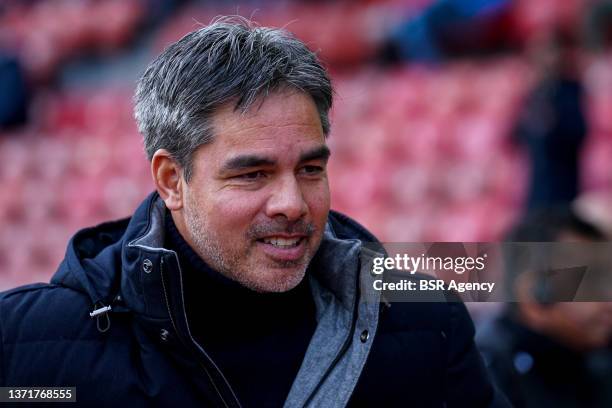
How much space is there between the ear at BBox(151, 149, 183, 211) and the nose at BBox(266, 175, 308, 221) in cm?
21

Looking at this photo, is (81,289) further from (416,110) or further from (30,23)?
(30,23)

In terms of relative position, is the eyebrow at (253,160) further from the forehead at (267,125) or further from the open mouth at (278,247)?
the open mouth at (278,247)

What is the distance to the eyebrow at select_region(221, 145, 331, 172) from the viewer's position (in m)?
1.61

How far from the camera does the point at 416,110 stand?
7031 mm

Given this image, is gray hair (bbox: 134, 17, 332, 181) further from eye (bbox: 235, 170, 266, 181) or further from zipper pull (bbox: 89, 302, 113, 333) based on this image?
zipper pull (bbox: 89, 302, 113, 333)

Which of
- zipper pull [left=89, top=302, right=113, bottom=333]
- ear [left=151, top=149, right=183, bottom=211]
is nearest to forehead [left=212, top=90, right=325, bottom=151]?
ear [left=151, top=149, right=183, bottom=211]

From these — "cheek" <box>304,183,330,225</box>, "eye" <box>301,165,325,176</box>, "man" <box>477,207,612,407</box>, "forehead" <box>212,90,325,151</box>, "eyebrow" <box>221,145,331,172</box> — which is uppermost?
"forehead" <box>212,90,325,151</box>

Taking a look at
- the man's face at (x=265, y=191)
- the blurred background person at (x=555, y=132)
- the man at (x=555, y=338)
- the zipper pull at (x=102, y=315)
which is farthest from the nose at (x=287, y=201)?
the blurred background person at (x=555, y=132)

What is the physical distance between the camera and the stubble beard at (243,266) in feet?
5.39

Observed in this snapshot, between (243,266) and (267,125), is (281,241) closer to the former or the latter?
(243,266)

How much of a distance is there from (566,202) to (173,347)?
3323 mm

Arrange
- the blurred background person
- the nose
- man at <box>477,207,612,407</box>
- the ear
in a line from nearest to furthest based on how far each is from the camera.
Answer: the nose, the ear, man at <box>477,207,612,407</box>, the blurred background person

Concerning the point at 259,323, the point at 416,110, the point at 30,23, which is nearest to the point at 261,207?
the point at 259,323

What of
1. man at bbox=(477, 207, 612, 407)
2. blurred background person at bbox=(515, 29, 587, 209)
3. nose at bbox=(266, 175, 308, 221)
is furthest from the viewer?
blurred background person at bbox=(515, 29, 587, 209)
